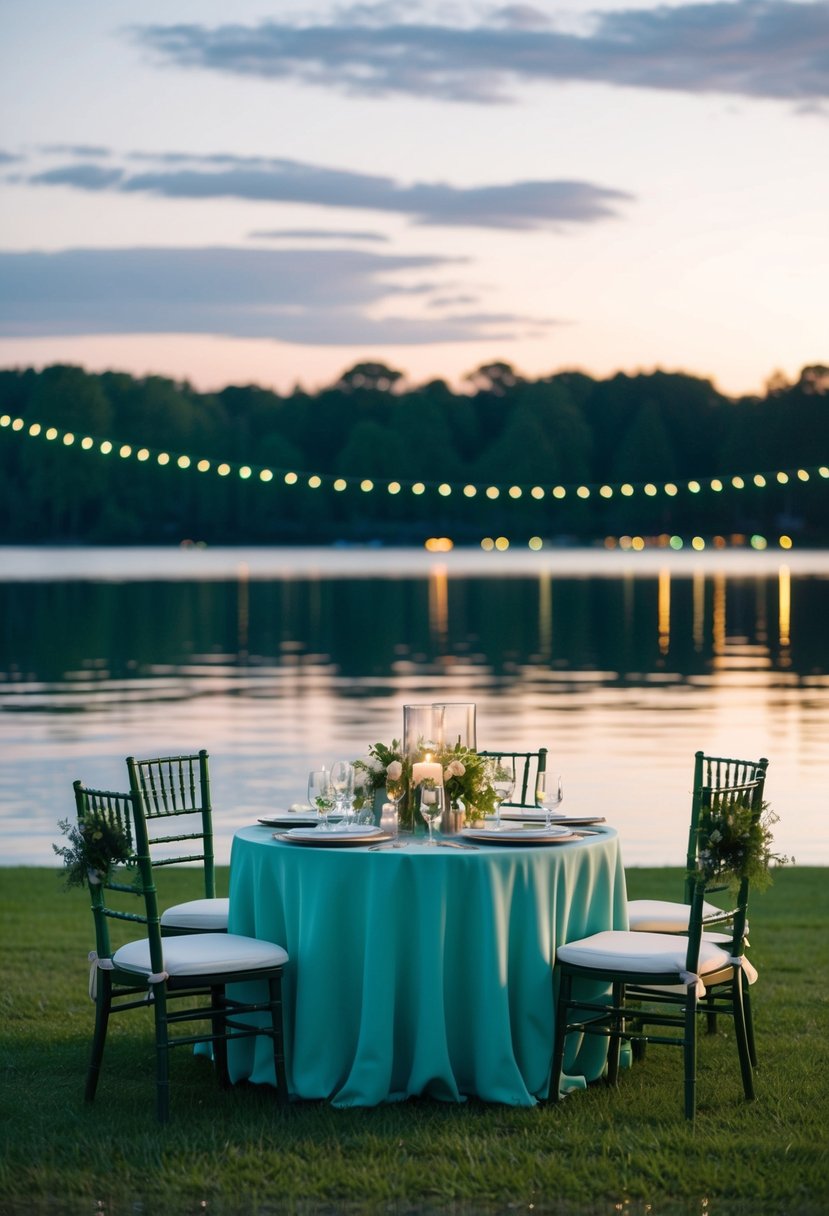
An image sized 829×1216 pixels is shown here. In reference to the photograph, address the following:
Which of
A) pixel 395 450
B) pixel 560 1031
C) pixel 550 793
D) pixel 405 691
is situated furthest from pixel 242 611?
pixel 395 450

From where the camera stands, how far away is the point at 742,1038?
5961 mm

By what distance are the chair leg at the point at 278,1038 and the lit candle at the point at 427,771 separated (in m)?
0.81

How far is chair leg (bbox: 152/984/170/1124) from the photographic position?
568 cm

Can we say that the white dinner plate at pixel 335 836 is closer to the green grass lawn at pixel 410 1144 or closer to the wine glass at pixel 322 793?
the wine glass at pixel 322 793

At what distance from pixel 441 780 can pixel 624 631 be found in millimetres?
33578

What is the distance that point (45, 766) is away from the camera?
16547mm

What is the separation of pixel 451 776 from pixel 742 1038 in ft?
4.17

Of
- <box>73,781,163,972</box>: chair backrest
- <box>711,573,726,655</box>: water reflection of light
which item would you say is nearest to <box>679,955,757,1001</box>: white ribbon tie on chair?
<box>73,781,163,972</box>: chair backrest

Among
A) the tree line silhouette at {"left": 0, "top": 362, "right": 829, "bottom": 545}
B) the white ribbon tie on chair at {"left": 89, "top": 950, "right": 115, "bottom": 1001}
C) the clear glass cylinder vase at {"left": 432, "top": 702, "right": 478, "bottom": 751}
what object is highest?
the tree line silhouette at {"left": 0, "top": 362, "right": 829, "bottom": 545}

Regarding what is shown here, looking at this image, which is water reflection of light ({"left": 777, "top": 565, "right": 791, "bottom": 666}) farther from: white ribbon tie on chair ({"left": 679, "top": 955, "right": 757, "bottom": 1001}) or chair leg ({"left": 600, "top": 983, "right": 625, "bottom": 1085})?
chair leg ({"left": 600, "top": 983, "right": 625, "bottom": 1085})

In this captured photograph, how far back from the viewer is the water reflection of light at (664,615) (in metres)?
35.6

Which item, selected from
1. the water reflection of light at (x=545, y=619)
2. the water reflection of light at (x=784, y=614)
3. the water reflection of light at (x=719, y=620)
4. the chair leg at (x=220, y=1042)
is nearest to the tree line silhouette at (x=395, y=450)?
the water reflection of light at (x=784, y=614)

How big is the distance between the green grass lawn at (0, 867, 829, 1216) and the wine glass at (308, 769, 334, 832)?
3.05ft

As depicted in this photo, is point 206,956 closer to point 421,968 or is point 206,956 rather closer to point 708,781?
point 421,968
